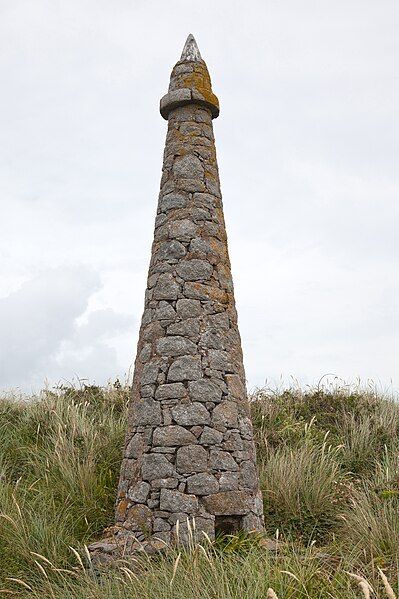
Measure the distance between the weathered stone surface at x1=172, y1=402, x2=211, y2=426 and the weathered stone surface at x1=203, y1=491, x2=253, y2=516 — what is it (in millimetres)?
679

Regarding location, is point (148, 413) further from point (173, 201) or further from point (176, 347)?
point (173, 201)

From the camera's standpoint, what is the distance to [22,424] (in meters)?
10.7

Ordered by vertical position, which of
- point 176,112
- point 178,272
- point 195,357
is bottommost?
point 195,357

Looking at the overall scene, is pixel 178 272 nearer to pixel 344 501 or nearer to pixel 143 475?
pixel 143 475

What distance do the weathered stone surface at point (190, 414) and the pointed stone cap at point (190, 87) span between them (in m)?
3.26

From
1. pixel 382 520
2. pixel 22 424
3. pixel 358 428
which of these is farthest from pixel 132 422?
pixel 358 428

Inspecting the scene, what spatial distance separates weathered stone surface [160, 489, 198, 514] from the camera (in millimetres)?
5934

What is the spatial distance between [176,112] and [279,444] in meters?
5.02

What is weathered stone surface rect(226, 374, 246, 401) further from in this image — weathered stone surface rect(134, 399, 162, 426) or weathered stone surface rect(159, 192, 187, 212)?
weathered stone surface rect(159, 192, 187, 212)

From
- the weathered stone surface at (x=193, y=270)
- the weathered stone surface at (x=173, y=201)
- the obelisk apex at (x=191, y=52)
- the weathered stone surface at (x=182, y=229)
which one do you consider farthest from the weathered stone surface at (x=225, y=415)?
the obelisk apex at (x=191, y=52)

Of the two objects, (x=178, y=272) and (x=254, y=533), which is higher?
(x=178, y=272)

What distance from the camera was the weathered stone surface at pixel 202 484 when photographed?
19.7 ft

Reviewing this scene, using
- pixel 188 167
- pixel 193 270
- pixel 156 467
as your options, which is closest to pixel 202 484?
pixel 156 467

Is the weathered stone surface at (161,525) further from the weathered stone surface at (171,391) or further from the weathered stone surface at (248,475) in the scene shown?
the weathered stone surface at (171,391)
